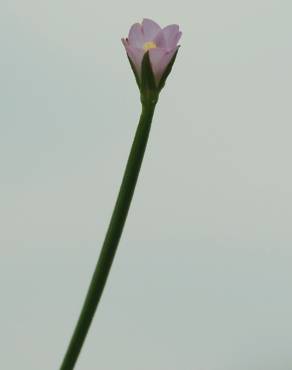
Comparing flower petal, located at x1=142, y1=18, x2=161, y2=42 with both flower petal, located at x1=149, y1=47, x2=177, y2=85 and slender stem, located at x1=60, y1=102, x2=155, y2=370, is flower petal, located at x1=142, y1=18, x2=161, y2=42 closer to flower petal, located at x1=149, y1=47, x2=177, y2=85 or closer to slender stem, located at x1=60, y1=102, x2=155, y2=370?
flower petal, located at x1=149, y1=47, x2=177, y2=85

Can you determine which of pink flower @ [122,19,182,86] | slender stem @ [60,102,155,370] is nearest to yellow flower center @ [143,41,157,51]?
pink flower @ [122,19,182,86]

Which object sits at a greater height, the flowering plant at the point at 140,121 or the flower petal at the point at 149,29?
the flower petal at the point at 149,29

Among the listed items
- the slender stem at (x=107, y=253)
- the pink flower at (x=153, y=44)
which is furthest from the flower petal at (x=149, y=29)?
the slender stem at (x=107, y=253)

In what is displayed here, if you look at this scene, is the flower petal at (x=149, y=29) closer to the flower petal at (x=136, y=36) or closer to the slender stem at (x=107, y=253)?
the flower petal at (x=136, y=36)

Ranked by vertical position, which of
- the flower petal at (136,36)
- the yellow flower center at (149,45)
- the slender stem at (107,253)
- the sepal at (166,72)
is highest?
the flower petal at (136,36)

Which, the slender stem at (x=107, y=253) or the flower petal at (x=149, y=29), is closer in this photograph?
the slender stem at (x=107, y=253)

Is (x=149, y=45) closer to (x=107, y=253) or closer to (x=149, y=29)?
(x=149, y=29)

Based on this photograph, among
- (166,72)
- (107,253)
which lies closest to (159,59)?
(166,72)
